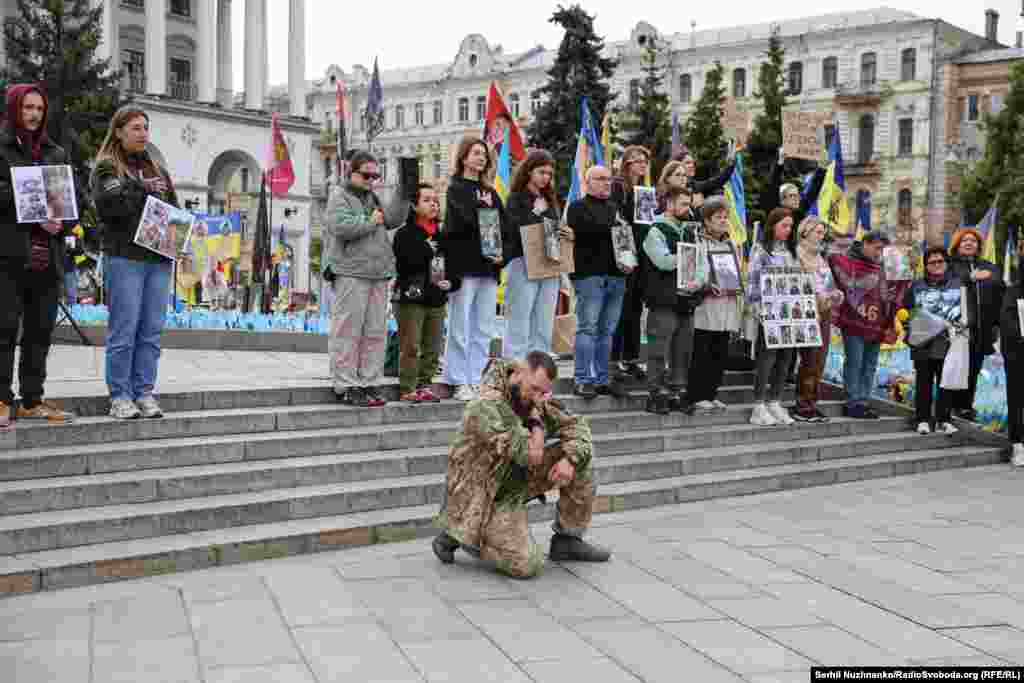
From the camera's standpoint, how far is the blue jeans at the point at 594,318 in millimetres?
9828

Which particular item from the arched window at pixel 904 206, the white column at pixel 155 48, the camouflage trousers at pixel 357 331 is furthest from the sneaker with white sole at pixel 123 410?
the arched window at pixel 904 206

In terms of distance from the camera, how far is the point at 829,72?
65.5m

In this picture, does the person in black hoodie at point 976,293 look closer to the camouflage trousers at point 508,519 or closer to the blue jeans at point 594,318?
the blue jeans at point 594,318

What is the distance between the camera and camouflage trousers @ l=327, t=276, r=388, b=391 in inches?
349

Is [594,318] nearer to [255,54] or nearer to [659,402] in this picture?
[659,402]

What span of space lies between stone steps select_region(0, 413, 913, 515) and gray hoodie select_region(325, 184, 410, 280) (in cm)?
151

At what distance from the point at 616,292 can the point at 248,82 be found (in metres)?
50.3

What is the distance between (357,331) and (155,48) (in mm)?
47254

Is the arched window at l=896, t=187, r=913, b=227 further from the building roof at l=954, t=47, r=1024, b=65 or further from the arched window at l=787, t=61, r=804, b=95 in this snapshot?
the arched window at l=787, t=61, r=804, b=95

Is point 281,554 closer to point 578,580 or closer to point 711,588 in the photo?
point 578,580

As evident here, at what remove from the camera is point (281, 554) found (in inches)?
265

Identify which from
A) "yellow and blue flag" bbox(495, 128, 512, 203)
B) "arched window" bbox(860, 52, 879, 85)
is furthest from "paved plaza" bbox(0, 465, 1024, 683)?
"arched window" bbox(860, 52, 879, 85)

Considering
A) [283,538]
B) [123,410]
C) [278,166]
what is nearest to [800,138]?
[123,410]

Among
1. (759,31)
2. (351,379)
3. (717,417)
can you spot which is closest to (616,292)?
(717,417)
